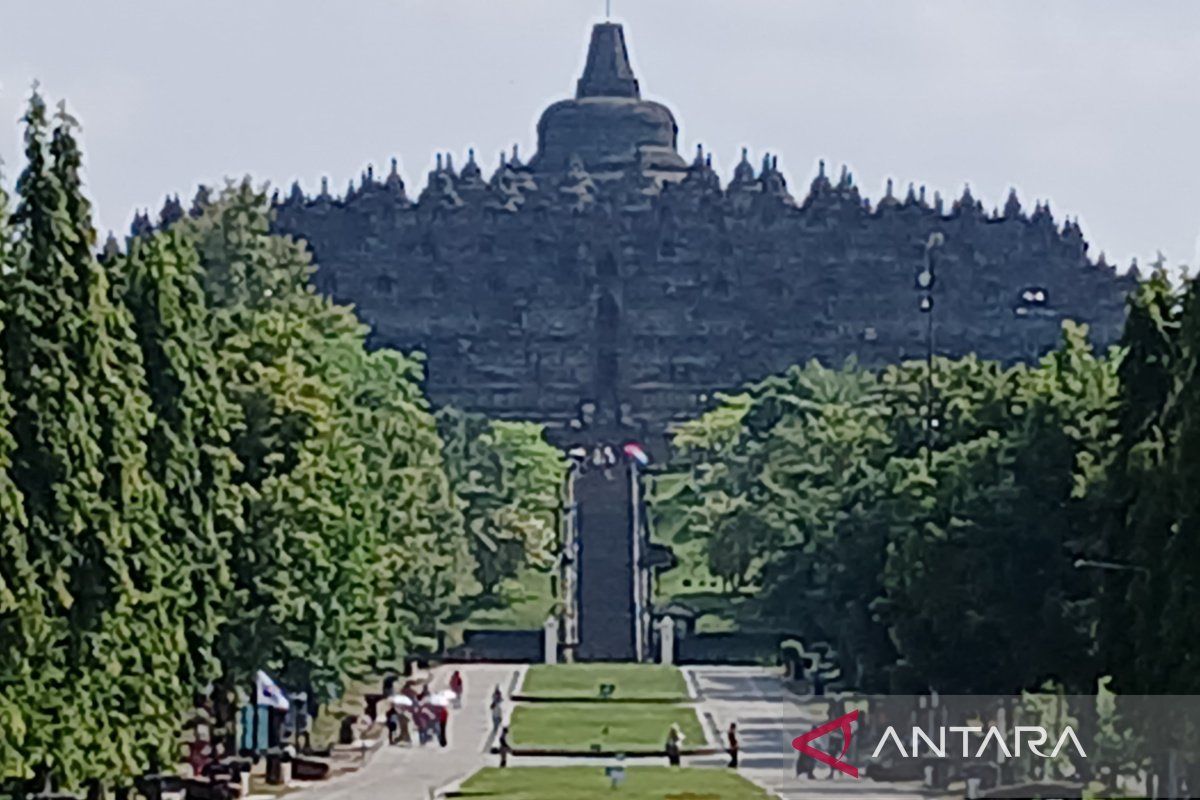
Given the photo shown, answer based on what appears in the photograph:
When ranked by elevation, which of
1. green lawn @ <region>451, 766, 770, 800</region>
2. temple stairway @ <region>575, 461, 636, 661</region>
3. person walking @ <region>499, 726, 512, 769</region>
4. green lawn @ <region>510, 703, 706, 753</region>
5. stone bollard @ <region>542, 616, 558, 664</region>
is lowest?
green lawn @ <region>451, 766, 770, 800</region>

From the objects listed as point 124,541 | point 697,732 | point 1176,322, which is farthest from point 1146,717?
point 697,732

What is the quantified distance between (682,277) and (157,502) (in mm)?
136588

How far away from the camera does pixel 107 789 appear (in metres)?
47.4

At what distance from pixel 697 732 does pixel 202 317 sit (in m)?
15.4

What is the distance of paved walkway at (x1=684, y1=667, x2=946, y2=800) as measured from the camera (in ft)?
169

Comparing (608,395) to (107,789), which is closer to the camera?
(107,789)

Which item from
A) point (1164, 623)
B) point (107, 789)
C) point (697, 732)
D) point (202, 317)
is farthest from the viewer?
point (697, 732)

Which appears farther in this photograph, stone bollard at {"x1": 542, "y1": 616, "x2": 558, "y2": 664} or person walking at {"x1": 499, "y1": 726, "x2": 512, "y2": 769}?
stone bollard at {"x1": 542, "y1": 616, "x2": 558, "y2": 664}

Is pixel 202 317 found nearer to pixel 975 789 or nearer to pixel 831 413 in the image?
pixel 975 789

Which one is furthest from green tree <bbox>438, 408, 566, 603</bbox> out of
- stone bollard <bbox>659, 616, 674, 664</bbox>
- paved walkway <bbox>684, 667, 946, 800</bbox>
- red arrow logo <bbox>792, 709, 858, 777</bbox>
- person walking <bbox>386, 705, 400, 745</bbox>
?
red arrow logo <bbox>792, 709, 858, 777</bbox>

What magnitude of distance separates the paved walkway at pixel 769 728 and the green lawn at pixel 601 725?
742mm

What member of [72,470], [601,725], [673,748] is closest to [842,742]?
[673,748]

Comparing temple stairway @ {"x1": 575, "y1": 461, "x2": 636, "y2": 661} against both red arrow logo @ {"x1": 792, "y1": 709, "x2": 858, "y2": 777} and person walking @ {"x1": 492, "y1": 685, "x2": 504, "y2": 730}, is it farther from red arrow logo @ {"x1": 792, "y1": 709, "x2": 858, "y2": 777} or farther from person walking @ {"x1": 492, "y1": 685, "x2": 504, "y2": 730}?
red arrow logo @ {"x1": 792, "y1": 709, "x2": 858, "y2": 777}

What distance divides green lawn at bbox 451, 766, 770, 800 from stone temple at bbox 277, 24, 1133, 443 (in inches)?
4651
